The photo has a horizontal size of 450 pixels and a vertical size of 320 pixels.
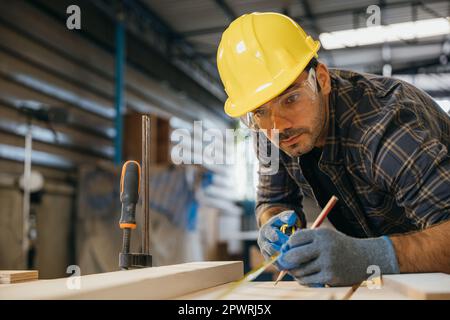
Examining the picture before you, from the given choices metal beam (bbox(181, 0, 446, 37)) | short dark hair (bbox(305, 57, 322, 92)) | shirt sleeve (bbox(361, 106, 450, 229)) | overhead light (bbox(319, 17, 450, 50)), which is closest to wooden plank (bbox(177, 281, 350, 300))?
shirt sleeve (bbox(361, 106, 450, 229))

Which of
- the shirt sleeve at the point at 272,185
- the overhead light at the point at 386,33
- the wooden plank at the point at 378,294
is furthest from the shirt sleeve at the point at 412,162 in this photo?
the overhead light at the point at 386,33

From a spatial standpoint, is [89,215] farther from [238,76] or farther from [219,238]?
[238,76]

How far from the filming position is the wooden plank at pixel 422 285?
94 centimetres

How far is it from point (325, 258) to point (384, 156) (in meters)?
0.53

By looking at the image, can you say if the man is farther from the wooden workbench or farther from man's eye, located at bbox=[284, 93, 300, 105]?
the wooden workbench

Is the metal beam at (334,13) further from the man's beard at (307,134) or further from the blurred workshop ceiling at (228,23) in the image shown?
the man's beard at (307,134)

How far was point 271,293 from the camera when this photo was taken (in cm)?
123

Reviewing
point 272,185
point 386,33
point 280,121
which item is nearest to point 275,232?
point 280,121

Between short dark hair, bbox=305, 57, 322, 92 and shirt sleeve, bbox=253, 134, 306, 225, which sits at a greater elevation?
short dark hair, bbox=305, 57, 322, 92

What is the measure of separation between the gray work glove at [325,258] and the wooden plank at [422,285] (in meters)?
0.09

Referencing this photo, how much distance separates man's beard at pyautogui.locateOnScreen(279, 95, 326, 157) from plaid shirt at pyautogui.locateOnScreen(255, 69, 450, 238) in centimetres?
5

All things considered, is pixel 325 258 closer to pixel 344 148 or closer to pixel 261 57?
pixel 344 148

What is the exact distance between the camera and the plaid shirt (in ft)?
5.04
